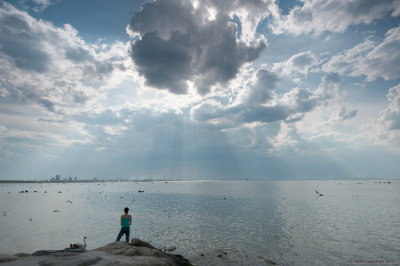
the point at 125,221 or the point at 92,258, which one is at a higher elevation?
the point at 125,221

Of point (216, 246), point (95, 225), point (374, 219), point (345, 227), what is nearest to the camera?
point (216, 246)

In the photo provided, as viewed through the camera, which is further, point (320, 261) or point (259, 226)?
point (259, 226)

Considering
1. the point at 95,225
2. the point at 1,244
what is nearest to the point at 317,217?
the point at 95,225

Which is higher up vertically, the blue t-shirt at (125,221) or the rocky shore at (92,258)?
the blue t-shirt at (125,221)

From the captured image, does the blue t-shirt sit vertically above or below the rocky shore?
above

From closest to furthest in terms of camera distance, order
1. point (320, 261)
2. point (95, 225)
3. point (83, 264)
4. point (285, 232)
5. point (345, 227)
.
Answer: point (83, 264)
point (320, 261)
point (285, 232)
point (345, 227)
point (95, 225)

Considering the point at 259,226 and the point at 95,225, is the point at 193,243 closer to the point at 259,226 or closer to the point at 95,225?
the point at 259,226

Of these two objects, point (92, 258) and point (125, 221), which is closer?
point (92, 258)

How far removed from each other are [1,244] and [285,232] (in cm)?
4329

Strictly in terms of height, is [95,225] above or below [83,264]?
below

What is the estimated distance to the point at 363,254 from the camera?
27594mm

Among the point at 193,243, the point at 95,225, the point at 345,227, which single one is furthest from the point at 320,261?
the point at 95,225

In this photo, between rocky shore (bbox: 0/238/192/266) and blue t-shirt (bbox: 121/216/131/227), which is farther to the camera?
blue t-shirt (bbox: 121/216/131/227)

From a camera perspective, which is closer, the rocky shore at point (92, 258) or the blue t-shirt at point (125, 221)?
the rocky shore at point (92, 258)
